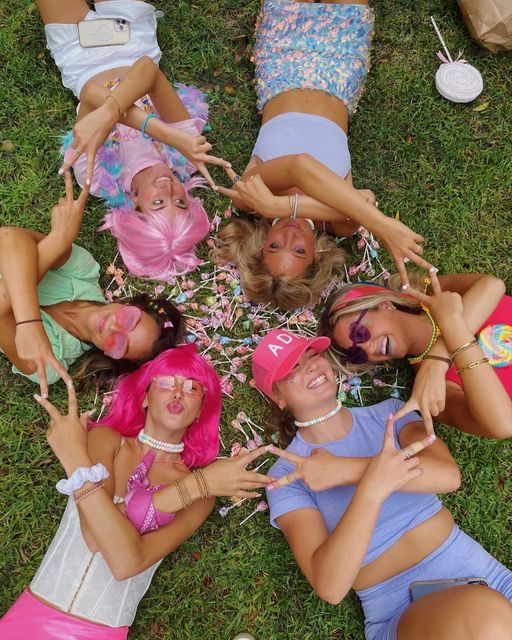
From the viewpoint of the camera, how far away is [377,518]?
11.1 ft

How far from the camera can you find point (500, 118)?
4.75m

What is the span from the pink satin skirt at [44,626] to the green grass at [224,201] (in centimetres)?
47

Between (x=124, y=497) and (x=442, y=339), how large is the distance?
92.8 inches

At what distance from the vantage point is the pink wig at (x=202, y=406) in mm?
3953

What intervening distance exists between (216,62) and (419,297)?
Answer: 2762 millimetres

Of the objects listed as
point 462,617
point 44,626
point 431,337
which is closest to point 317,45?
point 431,337

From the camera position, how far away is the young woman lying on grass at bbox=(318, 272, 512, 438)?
3.45 m

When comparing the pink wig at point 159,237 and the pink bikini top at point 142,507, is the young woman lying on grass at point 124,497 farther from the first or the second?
the pink wig at point 159,237

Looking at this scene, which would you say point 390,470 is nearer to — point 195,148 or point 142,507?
point 142,507

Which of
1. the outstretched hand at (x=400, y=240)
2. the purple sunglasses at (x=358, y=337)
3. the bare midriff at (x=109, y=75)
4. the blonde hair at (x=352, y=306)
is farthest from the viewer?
the bare midriff at (x=109, y=75)

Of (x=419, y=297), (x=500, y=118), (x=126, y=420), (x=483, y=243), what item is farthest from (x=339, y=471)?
(x=500, y=118)

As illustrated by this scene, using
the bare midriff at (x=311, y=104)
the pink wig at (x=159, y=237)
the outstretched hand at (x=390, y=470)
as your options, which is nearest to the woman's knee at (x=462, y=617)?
the outstretched hand at (x=390, y=470)

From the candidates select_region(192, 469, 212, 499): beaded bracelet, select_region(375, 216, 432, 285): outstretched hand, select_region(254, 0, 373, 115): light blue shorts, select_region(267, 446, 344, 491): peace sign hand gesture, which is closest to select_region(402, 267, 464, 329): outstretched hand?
select_region(375, 216, 432, 285): outstretched hand

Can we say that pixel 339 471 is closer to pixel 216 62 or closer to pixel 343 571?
pixel 343 571
